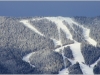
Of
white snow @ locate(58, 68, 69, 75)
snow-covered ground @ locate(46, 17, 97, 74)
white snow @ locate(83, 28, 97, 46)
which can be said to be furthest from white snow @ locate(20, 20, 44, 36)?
white snow @ locate(58, 68, 69, 75)

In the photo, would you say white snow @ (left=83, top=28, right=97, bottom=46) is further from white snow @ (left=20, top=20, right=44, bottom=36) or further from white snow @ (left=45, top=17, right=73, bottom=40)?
white snow @ (left=20, top=20, right=44, bottom=36)

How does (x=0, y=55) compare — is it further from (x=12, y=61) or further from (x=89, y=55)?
(x=89, y=55)

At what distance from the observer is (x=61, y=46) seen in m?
157

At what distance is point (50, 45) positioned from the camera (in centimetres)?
15962

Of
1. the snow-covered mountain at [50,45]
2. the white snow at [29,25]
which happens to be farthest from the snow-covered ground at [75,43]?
the white snow at [29,25]

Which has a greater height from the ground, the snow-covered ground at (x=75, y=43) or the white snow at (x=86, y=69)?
the snow-covered ground at (x=75, y=43)

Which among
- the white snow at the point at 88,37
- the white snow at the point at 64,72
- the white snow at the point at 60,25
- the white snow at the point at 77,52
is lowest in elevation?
the white snow at the point at 64,72

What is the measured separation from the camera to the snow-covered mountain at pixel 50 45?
13625 centimetres

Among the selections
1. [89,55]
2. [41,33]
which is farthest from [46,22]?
[89,55]

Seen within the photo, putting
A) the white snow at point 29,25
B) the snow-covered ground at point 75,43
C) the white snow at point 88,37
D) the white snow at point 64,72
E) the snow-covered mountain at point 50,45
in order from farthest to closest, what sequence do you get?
the white snow at point 29,25 < the white snow at point 88,37 < the snow-covered ground at point 75,43 < the snow-covered mountain at point 50,45 < the white snow at point 64,72

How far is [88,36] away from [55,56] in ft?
109

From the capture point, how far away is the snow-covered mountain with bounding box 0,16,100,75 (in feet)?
447

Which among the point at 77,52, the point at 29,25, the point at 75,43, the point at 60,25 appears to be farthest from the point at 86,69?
the point at 29,25

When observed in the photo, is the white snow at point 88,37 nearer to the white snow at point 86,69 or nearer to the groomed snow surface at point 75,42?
the groomed snow surface at point 75,42
